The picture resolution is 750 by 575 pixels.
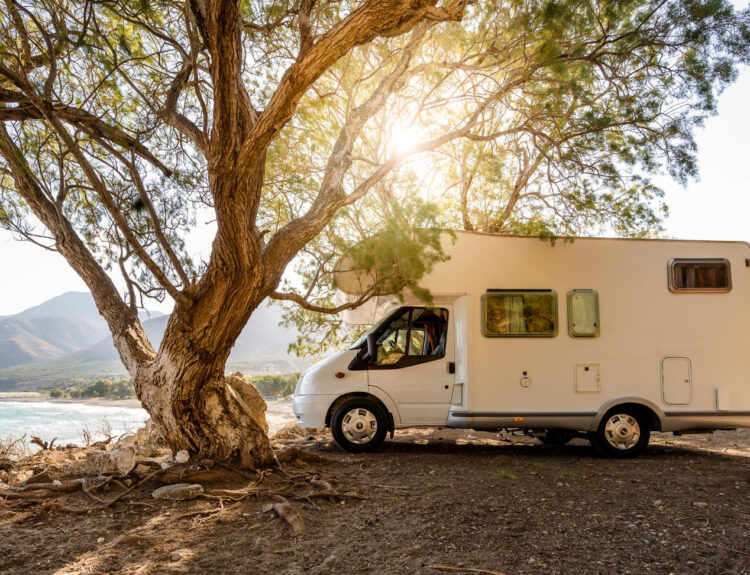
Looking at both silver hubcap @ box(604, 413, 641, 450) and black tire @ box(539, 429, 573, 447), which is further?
black tire @ box(539, 429, 573, 447)

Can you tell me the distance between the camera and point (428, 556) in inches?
149

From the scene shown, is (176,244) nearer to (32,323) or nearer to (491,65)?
(491,65)

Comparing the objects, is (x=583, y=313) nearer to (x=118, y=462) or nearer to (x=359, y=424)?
(x=359, y=424)

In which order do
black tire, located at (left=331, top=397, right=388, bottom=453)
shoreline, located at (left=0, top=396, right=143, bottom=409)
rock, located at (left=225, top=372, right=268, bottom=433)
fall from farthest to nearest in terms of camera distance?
shoreline, located at (left=0, top=396, right=143, bottom=409), rock, located at (left=225, top=372, right=268, bottom=433), black tire, located at (left=331, top=397, right=388, bottom=453)

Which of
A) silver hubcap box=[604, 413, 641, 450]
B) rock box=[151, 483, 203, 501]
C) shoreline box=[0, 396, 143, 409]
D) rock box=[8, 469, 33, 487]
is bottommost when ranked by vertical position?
shoreline box=[0, 396, 143, 409]

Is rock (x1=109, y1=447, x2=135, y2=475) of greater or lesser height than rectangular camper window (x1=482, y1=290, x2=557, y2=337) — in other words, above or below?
below

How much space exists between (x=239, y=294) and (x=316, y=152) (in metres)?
7.10

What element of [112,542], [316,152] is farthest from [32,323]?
[112,542]

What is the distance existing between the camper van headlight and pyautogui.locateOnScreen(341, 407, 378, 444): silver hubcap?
696mm

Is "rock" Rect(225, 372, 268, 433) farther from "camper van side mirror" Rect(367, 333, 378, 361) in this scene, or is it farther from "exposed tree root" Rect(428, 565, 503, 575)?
"exposed tree root" Rect(428, 565, 503, 575)

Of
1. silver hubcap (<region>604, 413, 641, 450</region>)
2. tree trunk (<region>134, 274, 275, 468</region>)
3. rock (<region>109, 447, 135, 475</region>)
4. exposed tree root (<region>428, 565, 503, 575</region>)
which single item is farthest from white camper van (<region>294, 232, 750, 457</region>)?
exposed tree root (<region>428, 565, 503, 575</region>)

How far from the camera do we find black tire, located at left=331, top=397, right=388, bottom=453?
7.91 meters

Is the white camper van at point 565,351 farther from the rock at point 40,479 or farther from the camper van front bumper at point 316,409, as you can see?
the rock at point 40,479

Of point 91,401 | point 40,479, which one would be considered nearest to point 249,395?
point 40,479
